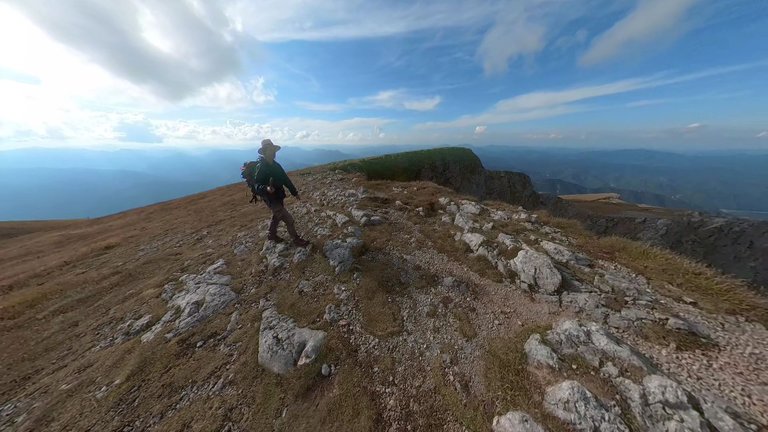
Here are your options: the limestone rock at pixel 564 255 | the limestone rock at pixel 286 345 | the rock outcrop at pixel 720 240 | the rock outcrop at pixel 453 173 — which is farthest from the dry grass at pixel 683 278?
the rock outcrop at pixel 453 173

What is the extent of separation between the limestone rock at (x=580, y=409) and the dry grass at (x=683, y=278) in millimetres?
6080

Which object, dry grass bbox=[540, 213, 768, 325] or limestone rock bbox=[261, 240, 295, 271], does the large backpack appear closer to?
limestone rock bbox=[261, 240, 295, 271]

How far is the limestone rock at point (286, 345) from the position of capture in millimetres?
8367

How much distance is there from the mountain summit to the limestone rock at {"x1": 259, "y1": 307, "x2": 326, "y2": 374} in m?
0.04

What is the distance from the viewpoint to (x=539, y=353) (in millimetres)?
7676

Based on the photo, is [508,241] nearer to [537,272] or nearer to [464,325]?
[537,272]

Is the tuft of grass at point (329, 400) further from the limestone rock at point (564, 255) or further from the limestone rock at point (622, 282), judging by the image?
the limestone rock at point (564, 255)

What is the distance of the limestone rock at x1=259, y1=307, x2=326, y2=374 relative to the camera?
837 cm

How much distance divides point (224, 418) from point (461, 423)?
5725 mm

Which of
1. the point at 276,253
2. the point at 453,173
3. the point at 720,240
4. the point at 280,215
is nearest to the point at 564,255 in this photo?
the point at 280,215

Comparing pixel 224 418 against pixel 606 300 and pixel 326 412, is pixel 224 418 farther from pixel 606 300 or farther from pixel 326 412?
pixel 606 300

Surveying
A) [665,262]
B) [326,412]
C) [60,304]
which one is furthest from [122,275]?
[665,262]

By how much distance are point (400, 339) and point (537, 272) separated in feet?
18.8

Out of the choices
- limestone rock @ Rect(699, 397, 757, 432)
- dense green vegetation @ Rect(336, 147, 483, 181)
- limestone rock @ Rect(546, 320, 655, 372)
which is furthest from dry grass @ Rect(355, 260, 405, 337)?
dense green vegetation @ Rect(336, 147, 483, 181)
